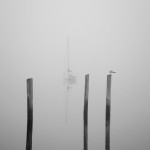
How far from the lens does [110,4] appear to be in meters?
1.17

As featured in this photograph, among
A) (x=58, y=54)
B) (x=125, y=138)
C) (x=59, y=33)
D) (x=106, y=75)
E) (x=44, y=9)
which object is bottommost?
(x=125, y=138)

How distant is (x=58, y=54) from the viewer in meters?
1.14

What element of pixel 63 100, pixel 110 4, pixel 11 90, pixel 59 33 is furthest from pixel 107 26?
pixel 11 90

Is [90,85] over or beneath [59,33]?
beneath

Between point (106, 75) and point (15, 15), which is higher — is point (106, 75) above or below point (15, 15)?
below

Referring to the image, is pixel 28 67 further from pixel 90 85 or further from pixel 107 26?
pixel 107 26

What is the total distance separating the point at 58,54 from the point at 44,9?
25 centimetres

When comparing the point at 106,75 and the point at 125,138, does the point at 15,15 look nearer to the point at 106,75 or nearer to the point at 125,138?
the point at 106,75

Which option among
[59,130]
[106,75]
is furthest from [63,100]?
[106,75]

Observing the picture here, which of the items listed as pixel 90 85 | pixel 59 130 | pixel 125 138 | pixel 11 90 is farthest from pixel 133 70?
pixel 11 90

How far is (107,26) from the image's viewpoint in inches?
46.0

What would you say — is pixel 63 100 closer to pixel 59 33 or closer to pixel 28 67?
pixel 28 67

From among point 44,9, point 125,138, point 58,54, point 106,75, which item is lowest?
point 125,138

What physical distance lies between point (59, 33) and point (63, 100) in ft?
1.19
